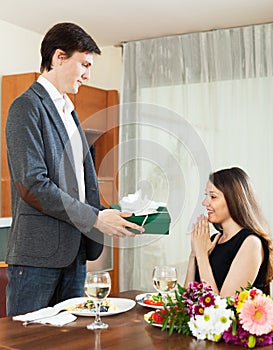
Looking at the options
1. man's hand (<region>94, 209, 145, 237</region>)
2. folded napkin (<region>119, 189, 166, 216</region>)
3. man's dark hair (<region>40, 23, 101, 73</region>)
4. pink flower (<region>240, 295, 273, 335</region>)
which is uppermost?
man's dark hair (<region>40, 23, 101, 73</region>)

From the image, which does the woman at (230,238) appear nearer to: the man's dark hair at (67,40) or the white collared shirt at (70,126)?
the white collared shirt at (70,126)

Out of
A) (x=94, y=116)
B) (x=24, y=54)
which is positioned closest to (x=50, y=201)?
(x=94, y=116)

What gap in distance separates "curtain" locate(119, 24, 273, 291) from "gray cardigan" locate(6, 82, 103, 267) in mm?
1972

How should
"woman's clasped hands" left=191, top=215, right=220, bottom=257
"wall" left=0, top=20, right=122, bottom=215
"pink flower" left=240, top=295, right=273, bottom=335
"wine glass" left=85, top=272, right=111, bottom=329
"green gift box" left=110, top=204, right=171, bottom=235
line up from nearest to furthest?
"pink flower" left=240, top=295, right=273, bottom=335 → "wine glass" left=85, top=272, right=111, bottom=329 → "green gift box" left=110, top=204, right=171, bottom=235 → "woman's clasped hands" left=191, top=215, right=220, bottom=257 → "wall" left=0, top=20, right=122, bottom=215

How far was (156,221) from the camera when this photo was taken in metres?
2.03

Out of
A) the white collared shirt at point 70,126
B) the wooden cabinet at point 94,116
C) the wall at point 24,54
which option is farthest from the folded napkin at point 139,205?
the wall at point 24,54

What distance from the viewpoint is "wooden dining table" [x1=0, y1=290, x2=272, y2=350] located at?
1.52 meters

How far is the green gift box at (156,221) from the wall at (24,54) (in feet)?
8.89

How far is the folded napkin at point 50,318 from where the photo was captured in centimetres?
175

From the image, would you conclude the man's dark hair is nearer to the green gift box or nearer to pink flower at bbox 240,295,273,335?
the green gift box

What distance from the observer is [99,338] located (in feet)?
5.25

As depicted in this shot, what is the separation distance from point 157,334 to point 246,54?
3.21m

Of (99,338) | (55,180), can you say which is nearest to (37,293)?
(55,180)

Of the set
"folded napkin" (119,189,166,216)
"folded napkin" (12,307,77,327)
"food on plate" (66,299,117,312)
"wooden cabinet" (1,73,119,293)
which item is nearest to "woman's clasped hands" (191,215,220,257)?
"folded napkin" (119,189,166,216)
